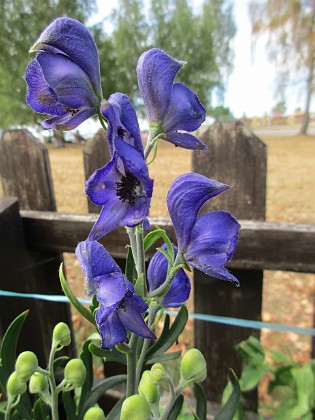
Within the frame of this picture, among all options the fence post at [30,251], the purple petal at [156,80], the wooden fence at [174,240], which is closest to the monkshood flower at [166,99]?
the purple petal at [156,80]

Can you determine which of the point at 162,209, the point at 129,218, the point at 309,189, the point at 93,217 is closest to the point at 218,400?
the point at 93,217

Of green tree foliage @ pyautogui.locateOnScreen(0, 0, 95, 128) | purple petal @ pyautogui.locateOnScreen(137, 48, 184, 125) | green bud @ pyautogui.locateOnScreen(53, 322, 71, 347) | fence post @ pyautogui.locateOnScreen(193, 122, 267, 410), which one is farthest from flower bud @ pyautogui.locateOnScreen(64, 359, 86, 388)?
green tree foliage @ pyautogui.locateOnScreen(0, 0, 95, 128)

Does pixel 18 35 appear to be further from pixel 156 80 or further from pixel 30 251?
pixel 156 80

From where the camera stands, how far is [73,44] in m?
0.38

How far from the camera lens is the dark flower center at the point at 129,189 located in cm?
35

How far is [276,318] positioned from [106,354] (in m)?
1.97

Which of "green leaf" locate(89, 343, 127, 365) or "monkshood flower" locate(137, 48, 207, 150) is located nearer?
"monkshood flower" locate(137, 48, 207, 150)

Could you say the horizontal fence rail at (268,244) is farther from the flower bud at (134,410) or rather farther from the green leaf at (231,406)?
the flower bud at (134,410)

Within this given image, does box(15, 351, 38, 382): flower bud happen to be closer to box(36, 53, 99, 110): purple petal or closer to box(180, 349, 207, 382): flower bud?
box(180, 349, 207, 382): flower bud

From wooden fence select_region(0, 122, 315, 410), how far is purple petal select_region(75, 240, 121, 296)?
0.52 m

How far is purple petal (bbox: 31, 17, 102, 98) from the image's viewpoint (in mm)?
365

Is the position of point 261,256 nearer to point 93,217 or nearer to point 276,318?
point 93,217

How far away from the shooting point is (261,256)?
2.97 ft

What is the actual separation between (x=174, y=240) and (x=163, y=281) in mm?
418
